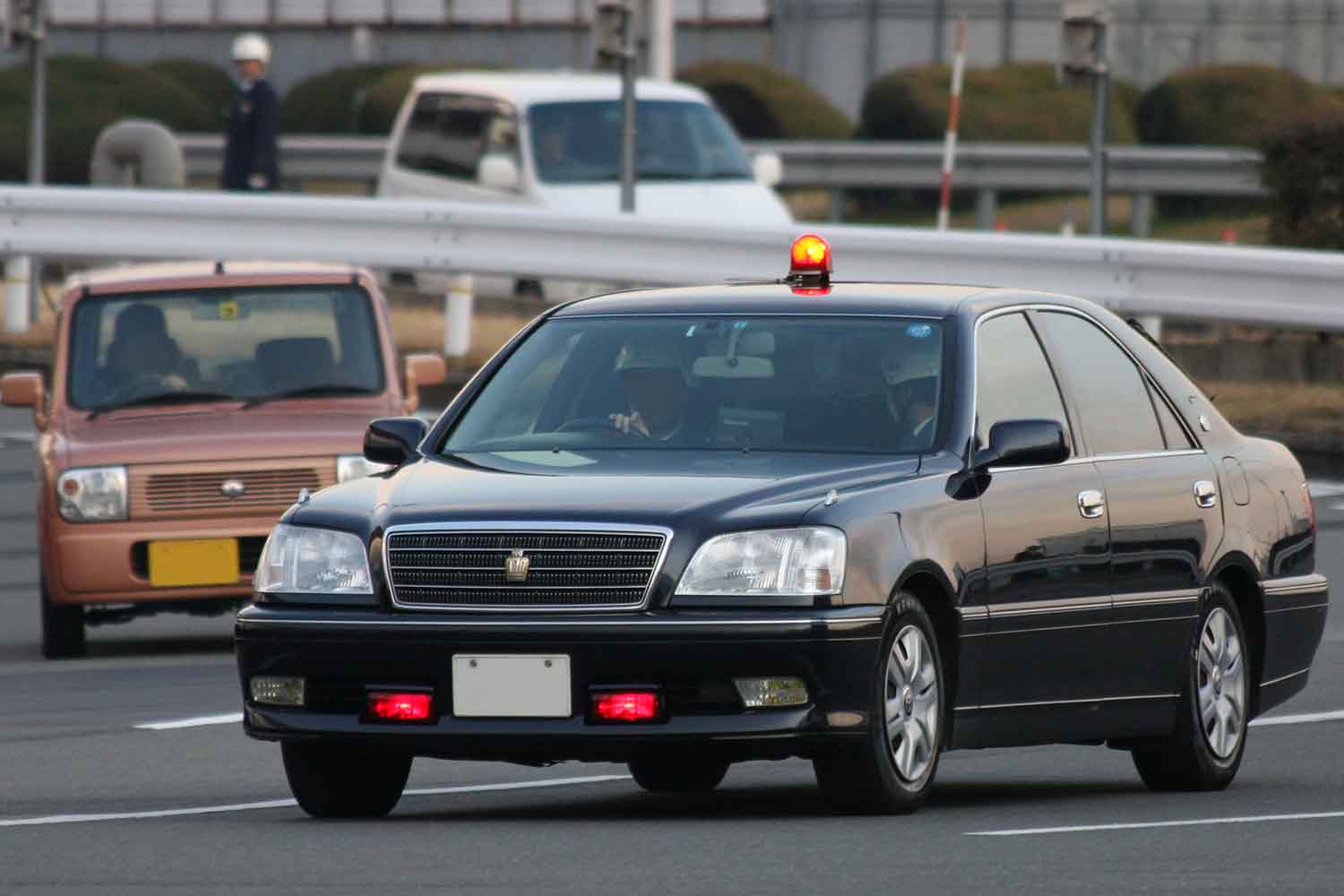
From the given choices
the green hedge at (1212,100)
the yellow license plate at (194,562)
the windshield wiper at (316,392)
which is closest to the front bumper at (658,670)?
the yellow license plate at (194,562)

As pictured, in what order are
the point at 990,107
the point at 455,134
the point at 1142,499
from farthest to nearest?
the point at 990,107
the point at 455,134
the point at 1142,499

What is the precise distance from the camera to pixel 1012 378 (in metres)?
9.92

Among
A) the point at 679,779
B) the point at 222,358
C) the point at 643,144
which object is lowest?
the point at 679,779

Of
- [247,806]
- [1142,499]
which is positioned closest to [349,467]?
[247,806]

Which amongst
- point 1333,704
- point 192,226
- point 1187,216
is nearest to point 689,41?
point 1187,216

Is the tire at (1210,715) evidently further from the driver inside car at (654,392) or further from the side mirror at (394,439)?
the side mirror at (394,439)

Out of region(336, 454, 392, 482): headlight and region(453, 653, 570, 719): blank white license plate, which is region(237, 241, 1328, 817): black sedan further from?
region(336, 454, 392, 482): headlight

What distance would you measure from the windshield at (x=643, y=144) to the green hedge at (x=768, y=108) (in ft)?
51.8

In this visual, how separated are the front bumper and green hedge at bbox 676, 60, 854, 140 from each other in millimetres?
34323

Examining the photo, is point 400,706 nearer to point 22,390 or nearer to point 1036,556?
point 1036,556

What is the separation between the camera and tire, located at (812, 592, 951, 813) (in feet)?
29.1

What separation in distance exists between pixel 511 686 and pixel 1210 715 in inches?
98.3

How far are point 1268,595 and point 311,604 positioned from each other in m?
3.15

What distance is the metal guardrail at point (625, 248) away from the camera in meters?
20.9
